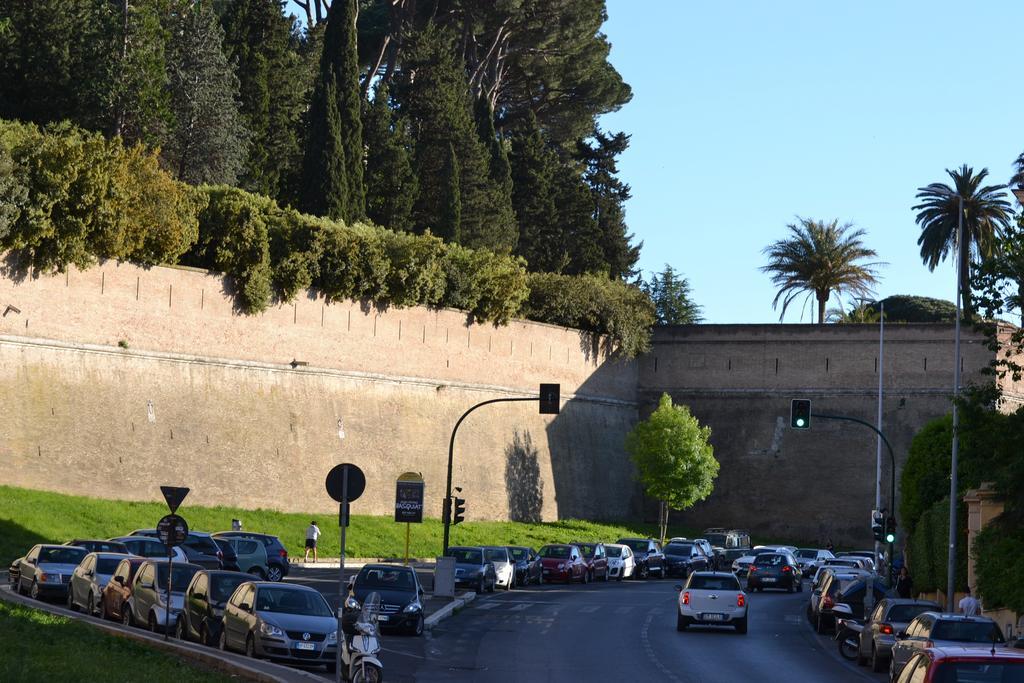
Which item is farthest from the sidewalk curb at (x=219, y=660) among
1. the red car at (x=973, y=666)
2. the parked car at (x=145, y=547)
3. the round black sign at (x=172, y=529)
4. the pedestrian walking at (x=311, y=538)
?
the pedestrian walking at (x=311, y=538)

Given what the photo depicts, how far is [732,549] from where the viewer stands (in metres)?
65.6

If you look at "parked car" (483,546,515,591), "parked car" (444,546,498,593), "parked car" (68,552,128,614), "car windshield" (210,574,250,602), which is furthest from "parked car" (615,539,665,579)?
"car windshield" (210,574,250,602)

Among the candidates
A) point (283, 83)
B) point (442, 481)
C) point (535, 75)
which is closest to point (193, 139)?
point (283, 83)

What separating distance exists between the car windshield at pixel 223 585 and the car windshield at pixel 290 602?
102cm

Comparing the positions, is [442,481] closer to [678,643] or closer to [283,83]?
[283,83]

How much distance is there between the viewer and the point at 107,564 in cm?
3012

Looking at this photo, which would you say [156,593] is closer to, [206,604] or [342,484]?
[206,604]

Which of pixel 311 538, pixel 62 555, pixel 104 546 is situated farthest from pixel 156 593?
pixel 311 538

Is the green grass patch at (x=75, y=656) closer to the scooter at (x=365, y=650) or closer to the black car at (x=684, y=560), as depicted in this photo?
the scooter at (x=365, y=650)

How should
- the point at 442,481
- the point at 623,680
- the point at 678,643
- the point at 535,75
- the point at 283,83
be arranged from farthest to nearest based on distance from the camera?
the point at 535,75, the point at 283,83, the point at 442,481, the point at 678,643, the point at 623,680

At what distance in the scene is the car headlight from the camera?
78.5ft

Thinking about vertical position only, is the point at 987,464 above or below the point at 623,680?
above

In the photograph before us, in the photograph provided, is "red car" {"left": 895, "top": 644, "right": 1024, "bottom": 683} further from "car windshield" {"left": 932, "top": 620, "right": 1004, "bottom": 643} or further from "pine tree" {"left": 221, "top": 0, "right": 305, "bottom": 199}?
"pine tree" {"left": 221, "top": 0, "right": 305, "bottom": 199}

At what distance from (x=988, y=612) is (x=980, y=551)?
3.20 meters
